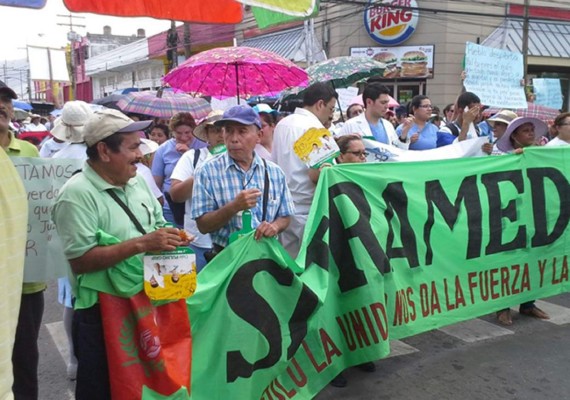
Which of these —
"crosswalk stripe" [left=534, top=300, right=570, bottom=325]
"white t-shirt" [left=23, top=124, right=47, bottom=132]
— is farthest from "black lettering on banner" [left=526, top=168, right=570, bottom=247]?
"white t-shirt" [left=23, top=124, right=47, bottom=132]

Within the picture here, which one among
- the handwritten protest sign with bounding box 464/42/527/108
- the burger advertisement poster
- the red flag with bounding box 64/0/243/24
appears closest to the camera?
the red flag with bounding box 64/0/243/24

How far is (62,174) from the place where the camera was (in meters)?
2.99

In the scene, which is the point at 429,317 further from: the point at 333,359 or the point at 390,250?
the point at 333,359

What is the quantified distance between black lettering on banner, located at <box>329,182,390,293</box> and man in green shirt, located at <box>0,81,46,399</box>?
Answer: 1.75 meters

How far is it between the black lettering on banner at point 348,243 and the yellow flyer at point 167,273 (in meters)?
1.32

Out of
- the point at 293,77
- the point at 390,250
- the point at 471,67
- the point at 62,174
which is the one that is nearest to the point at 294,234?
the point at 390,250

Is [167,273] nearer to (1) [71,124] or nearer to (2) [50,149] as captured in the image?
(1) [71,124]

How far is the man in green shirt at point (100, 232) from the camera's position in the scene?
230cm

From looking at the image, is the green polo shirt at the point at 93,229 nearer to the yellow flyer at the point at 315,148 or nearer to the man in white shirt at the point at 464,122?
the yellow flyer at the point at 315,148

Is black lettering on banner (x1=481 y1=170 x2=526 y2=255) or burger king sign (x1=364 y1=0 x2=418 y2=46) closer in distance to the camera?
black lettering on banner (x1=481 y1=170 x2=526 y2=255)

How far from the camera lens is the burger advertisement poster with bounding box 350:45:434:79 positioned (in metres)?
20.4

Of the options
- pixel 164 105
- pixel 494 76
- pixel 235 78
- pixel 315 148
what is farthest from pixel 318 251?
pixel 494 76

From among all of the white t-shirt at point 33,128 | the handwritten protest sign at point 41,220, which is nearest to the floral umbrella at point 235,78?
the handwritten protest sign at point 41,220

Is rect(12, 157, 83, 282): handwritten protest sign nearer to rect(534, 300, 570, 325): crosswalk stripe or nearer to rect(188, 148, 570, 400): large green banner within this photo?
rect(188, 148, 570, 400): large green banner
